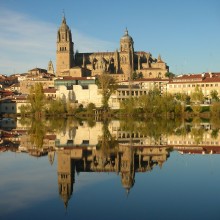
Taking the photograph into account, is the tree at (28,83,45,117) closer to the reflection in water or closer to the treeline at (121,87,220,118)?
the treeline at (121,87,220,118)

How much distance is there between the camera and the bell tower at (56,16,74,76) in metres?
97.4

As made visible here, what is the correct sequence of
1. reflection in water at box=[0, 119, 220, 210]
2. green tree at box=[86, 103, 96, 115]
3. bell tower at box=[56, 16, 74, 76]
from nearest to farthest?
reflection in water at box=[0, 119, 220, 210], green tree at box=[86, 103, 96, 115], bell tower at box=[56, 16, 74, 76]

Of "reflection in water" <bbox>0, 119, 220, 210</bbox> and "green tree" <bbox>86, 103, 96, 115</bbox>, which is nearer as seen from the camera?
"reflection in water" <bbox>0, 119, 220, 210</bbox>

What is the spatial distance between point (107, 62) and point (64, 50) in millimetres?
10132

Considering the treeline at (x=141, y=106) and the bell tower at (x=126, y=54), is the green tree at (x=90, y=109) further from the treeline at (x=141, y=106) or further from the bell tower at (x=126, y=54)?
the bell tower at (x=126, y=54)

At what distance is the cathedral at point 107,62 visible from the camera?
96375mm

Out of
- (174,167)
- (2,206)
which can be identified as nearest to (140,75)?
(174,167)

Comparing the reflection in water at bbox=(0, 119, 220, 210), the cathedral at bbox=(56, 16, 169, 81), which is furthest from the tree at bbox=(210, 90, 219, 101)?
the reflection in water at bbox=(0, 119, 220, 210)

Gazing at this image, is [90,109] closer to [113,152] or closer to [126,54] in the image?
[126,54]

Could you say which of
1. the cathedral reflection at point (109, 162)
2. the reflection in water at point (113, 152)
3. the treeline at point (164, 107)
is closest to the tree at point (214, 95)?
the treeline at point (164, 107)

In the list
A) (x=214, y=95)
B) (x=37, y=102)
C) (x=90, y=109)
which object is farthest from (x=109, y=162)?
(x=214, y=95)

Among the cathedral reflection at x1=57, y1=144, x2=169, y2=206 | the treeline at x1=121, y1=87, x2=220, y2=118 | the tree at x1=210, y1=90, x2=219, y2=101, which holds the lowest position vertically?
the cathedral reflection at x1=57, y1=144, x2=169, y2=206

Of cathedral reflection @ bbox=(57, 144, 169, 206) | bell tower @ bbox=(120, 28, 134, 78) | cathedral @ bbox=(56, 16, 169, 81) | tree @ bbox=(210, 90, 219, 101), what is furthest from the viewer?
bell tower @ bbox=(120, 28, 134, 78)

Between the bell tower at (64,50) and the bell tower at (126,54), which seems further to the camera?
the bell tower at (126,54)
